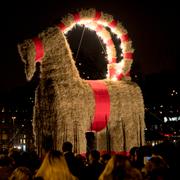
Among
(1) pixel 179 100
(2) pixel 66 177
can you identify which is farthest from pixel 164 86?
(2) pixel 66 177

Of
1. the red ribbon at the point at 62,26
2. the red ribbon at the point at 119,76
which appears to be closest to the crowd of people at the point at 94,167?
the red ribbon at the point at 62,26

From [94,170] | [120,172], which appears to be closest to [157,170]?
[120,172]

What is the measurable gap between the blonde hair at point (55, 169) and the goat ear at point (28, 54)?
5.93m

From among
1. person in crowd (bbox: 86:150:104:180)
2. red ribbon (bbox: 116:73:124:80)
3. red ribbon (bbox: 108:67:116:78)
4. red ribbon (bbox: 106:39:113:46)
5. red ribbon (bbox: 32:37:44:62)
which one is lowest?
person in crowd (bbox: 86:150:104:180)

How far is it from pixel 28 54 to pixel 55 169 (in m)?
6.23

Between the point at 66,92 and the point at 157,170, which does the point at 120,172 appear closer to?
the point at 157,170

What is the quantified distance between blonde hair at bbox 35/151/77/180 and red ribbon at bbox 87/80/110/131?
673 cm

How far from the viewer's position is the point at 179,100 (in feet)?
136

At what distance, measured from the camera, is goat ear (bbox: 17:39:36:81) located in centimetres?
1127

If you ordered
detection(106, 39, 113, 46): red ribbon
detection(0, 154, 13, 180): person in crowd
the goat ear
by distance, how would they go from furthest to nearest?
detection(106, 39, 113, 46): red ribbon < the goat ear < detection(0, 154, 13, 180): person in crowd

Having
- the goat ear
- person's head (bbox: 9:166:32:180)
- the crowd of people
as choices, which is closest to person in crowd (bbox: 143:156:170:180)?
the crowd of people

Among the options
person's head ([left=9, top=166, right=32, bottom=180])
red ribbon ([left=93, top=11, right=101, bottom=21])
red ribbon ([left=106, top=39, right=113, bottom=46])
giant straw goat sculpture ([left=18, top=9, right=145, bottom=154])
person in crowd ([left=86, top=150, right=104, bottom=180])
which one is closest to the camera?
person's head ([left=9, top=166, right=32, bottom=180])

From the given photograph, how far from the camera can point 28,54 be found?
11281mm

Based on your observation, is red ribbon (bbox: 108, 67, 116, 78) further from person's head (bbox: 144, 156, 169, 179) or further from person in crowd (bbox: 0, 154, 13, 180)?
person's head (bbox: 144, 156, 169, 179)
